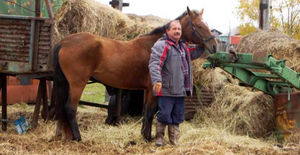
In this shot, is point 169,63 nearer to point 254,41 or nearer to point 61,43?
point 61,43

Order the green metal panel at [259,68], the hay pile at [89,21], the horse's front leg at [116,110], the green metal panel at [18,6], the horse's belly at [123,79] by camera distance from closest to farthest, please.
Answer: the green metal panel at [259,68] < the horse's belly at [123,79] < the horse's front leg at [116,110] < the hay pile at [89,21] < the green metal panel at [18,6]

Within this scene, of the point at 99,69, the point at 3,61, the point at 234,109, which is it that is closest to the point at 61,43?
the point at 99,69

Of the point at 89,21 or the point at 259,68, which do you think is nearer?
the point at 259,68

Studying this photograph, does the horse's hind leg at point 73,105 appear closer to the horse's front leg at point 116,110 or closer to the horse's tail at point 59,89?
the horse's tail at point 59,89

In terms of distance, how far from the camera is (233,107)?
739 centimetres

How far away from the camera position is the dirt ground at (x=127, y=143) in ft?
16.5

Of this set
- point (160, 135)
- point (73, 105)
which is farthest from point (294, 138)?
point (73, 105)

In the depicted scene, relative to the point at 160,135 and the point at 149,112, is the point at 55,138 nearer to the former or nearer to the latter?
the point at 149,112

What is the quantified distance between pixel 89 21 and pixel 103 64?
6.27ft

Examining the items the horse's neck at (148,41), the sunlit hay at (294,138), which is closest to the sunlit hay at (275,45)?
the sunlit hay at (294,138)

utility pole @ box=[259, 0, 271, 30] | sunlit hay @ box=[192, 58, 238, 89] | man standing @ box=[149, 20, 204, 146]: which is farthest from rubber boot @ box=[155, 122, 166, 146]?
utility pole @ box=[259, 0, 271, 30]

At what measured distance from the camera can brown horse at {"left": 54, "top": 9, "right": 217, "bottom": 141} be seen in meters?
5.86

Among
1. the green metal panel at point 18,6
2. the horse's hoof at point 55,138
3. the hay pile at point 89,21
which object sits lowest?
the horse's hoof at point 55,138

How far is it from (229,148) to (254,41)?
4736 millimetres
